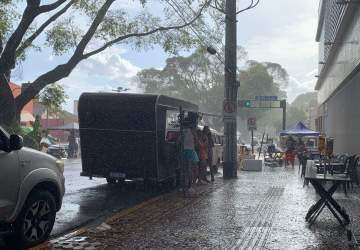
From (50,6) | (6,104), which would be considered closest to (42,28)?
(50,6)

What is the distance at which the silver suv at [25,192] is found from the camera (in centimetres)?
638

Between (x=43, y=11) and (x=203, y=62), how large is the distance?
6009 cm

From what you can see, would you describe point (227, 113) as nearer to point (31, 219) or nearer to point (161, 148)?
point (161, 148)

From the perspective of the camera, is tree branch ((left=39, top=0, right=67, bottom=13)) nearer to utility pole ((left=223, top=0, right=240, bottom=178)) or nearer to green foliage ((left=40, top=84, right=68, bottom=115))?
green foliage ((left=40, top=84, right=68, bottom=115))

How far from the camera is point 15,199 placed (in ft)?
21.3

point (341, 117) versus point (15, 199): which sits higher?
point (341, 117)

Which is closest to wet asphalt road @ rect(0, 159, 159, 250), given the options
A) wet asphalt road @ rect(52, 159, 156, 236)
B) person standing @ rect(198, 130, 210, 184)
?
wet asphalt road @ rect(52, 159, 156, 236)

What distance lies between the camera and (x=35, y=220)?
7000mm

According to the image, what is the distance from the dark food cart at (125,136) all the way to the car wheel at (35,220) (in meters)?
5.68

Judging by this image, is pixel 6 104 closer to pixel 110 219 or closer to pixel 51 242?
pixel 110 219

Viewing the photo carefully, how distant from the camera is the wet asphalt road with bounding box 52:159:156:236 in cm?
914

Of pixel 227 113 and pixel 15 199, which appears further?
pixel 227 113

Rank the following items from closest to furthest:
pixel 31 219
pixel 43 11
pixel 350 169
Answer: pixel 31 219 → pixel 350 169 → pixel 43 11

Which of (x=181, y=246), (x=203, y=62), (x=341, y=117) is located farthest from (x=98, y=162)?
(x=203, y=62)
